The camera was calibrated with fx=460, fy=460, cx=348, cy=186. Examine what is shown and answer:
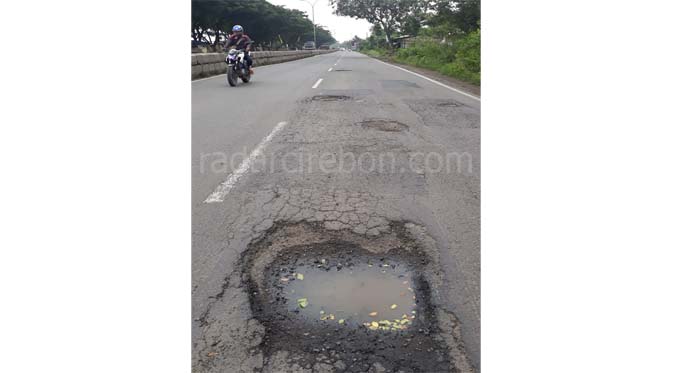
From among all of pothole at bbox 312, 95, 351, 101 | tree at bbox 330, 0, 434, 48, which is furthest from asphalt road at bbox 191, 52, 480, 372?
tree at bbox 330, 0, 434, 48

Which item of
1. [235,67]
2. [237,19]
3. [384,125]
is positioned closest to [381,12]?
[237,19]

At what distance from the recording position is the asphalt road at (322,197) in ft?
7.01

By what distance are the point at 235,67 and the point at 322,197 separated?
9.49m

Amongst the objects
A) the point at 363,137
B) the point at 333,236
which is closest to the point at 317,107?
the point at 363,137

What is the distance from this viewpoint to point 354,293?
2498mm

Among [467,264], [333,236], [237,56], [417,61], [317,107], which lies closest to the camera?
[467,264]

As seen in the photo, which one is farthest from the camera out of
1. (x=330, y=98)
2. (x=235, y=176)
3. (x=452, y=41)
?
(x=452, y=41)

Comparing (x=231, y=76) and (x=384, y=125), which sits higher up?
(x=231, y=76)

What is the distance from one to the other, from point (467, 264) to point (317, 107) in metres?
6.27

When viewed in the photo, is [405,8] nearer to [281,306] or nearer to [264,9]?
[264,9]

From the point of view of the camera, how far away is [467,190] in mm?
4094

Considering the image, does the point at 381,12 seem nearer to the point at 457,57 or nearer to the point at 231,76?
the point at 457,57

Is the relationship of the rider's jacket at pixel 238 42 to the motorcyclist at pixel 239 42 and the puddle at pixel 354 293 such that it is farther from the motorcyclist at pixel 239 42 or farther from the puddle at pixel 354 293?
the puddle at pixel 354 293

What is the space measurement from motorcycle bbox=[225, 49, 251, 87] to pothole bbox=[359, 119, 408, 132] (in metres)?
6.15
